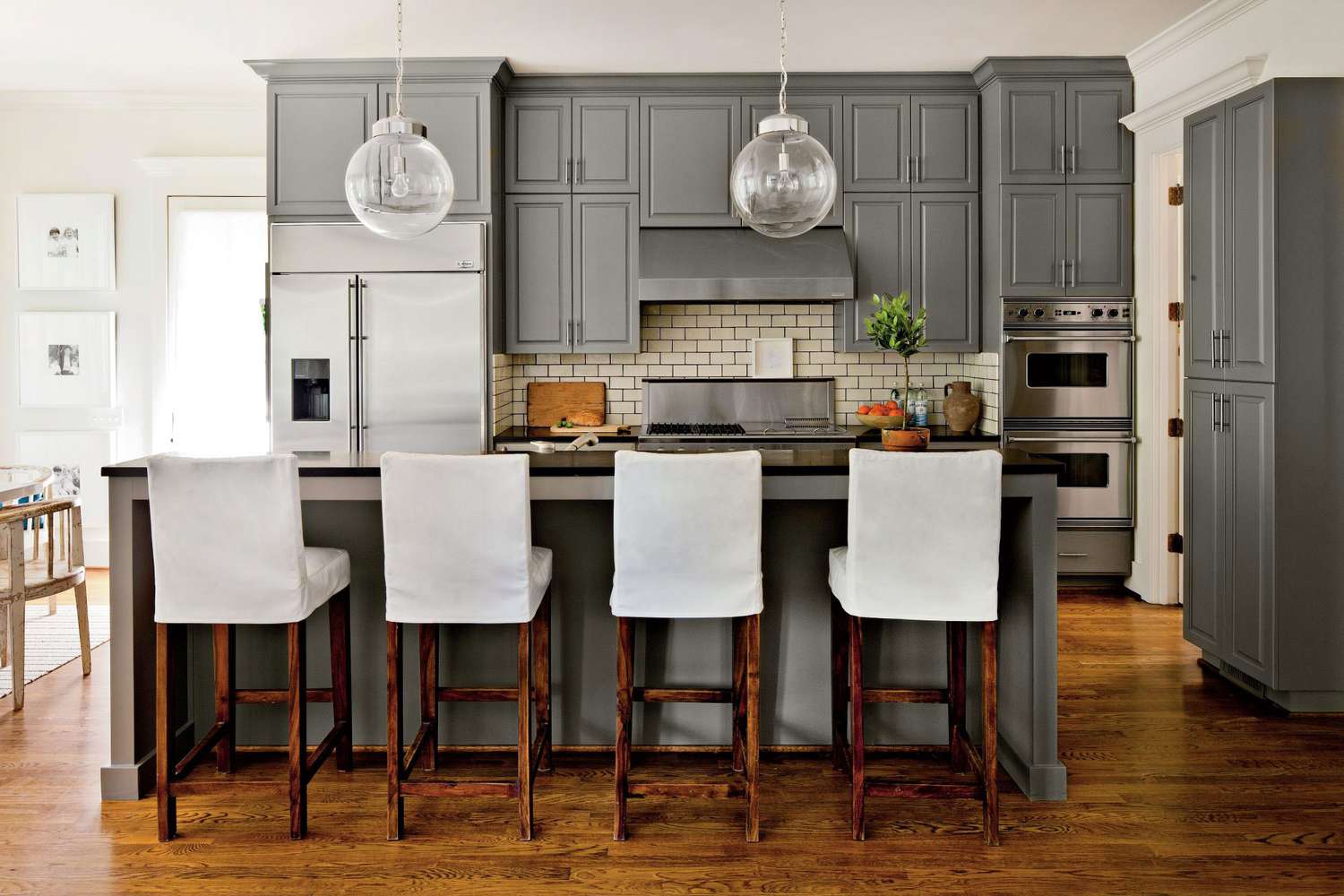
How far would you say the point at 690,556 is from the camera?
2670 mm

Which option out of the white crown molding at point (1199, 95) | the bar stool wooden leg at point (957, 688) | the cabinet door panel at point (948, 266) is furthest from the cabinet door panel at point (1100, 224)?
the bar stool wooden leg at point (957, 688)

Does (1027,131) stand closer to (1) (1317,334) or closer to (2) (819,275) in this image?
(2) (819,275)

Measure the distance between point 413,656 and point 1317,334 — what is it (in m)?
3.19

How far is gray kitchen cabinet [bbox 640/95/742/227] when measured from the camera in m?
5.29

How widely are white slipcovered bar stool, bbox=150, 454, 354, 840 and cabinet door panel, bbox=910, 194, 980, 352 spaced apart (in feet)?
12.0

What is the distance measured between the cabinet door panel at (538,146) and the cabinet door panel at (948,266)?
1843 mm

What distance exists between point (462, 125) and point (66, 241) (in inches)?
105

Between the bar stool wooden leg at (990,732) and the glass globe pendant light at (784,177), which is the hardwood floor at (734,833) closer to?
the bar stool wooden leg at (990,732)

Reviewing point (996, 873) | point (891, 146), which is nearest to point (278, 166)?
point (891, 146)

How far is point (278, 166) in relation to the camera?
16.6 ft

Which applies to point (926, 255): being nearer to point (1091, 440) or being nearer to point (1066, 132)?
point (1066, 132)

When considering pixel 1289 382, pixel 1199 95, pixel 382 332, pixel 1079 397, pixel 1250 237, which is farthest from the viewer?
pixel 1079 397

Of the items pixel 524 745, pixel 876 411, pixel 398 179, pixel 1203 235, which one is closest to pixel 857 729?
pixel 524 745

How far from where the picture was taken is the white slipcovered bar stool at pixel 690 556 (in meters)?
2.63
